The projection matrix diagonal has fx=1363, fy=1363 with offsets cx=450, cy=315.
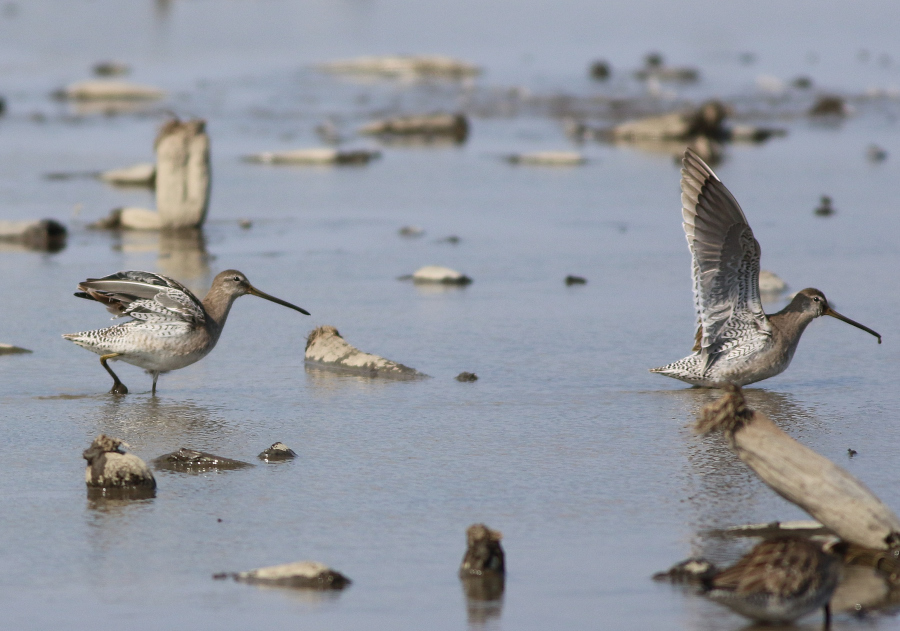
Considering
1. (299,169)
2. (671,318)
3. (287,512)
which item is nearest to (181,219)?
(299,169)

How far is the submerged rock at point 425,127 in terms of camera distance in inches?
757

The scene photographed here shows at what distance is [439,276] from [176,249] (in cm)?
272

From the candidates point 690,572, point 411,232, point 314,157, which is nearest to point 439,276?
point 411,232

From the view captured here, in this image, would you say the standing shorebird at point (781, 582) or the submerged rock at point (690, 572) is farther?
the submerged rock at point (690, 572)

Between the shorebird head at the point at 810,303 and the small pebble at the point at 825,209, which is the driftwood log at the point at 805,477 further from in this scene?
the small pebble at the point at 825,209

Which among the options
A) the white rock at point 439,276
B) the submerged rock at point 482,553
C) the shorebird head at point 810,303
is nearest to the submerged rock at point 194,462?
the submerged rock at point 482,553

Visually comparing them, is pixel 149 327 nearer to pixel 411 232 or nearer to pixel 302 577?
pixel 302 577

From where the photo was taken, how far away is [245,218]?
13.1 m

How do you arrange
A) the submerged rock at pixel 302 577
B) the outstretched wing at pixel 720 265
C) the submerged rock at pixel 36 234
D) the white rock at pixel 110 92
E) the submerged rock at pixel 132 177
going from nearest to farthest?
the submerged rock at pixel 302 577 → the outstretched wing at pixel 720 265 → the submerged rock at pixel 36 234 → the submerged rock at pixel 132 177 → the white rock at pixel 110 92

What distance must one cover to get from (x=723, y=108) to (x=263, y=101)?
27.8 ft

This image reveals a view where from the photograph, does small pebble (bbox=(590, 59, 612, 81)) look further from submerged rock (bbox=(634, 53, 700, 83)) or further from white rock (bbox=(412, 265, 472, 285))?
white rock (bbox=(412, 265, 472, 285))

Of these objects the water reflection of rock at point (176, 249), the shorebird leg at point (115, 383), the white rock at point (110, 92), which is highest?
the white rock at point (110, 92)

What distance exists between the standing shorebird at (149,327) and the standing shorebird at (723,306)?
2515 millimetres

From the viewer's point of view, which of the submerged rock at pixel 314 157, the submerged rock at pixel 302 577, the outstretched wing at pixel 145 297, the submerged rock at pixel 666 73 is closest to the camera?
the submerged rock at pixel 302 577
